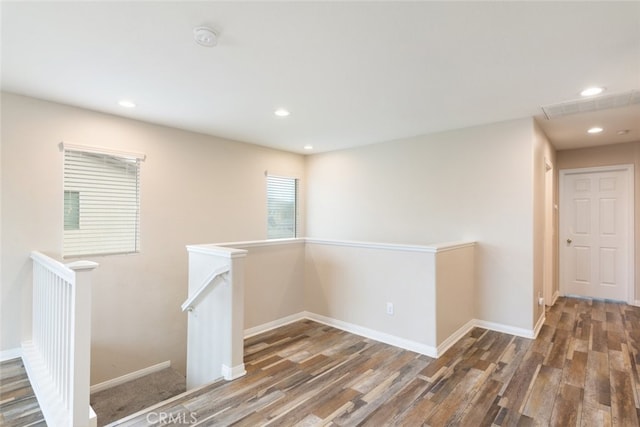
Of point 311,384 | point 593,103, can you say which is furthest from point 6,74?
point 593,103

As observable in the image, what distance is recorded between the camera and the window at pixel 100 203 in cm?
344

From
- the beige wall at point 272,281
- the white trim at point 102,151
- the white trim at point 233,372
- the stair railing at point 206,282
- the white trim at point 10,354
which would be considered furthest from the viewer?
the beige wall at point 272,281

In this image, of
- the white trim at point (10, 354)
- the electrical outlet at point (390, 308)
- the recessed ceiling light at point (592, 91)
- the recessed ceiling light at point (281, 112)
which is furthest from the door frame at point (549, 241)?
the white trim at point (10, 354)

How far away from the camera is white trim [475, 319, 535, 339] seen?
365cm

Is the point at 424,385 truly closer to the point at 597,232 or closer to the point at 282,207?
the point at 282,207

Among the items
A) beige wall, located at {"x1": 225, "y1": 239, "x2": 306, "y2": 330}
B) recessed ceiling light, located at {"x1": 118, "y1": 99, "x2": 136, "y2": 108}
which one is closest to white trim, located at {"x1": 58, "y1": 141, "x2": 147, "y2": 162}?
recessed ceiling light, located at {"x1": 118, "y1": 99, "x2": 136, "y2": 108}

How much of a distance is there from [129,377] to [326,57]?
401 cm

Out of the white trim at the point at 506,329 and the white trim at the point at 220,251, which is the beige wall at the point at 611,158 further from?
the white trim at the point at 220,251

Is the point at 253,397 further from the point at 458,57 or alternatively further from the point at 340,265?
the point at 458,57

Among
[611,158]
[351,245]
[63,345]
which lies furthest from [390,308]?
[611,158]

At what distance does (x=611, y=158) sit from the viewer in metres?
5.07

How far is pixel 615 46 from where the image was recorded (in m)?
2.17

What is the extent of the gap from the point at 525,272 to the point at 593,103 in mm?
1850

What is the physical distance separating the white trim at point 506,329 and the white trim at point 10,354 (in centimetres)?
487
